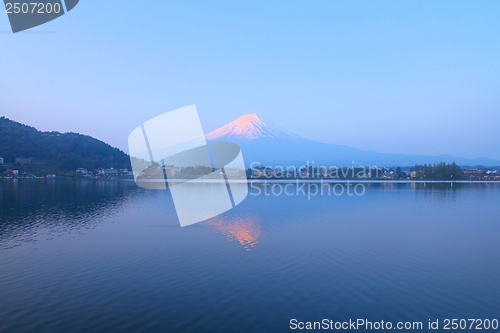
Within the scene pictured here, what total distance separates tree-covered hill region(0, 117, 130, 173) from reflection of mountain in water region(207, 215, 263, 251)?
135679 millimetres

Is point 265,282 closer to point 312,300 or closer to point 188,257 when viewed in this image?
point 312,300

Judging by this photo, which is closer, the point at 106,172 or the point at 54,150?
the point at 54,150

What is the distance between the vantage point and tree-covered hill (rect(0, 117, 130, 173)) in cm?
13250

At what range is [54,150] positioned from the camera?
146375mm

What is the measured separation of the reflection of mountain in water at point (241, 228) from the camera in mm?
16922

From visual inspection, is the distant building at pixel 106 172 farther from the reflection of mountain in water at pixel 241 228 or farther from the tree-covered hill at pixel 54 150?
the reflection of mountain in water at pixel 241 228

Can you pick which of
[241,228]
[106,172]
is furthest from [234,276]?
[106,172]

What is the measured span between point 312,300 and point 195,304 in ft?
11.2

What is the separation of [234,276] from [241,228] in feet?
32.6

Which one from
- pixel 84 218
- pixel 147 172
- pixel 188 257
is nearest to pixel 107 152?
pixel 147 172

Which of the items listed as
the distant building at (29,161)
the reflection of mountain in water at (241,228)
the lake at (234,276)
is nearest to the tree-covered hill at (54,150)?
the distant building at (29,161)

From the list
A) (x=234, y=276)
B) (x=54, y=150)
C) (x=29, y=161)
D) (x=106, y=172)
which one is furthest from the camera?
(x=106, y=172)

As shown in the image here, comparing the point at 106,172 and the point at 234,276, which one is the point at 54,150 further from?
the point at 234,276

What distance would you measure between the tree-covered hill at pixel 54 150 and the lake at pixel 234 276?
5499 inches
